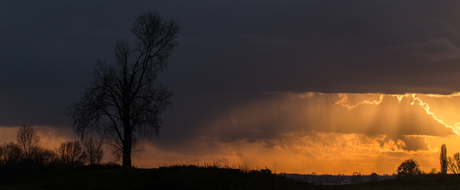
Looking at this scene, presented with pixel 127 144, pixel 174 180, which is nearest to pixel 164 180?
pixel 174 180

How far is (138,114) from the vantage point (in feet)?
106

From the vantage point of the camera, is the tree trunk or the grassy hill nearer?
the grassy hill

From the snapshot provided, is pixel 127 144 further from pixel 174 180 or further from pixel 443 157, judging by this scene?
pixel 443 157

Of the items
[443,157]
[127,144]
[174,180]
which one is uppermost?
[127,144]

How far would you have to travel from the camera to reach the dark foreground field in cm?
2066

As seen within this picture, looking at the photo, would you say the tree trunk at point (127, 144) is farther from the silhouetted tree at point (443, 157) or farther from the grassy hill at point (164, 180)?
the silhouetted tree at point (443, 157)

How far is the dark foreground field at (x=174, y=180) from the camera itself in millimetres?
20656

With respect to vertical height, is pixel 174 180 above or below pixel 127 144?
below

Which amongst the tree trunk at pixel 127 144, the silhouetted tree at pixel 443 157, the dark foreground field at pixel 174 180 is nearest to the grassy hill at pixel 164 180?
the dark foreground field at pixel 174 180

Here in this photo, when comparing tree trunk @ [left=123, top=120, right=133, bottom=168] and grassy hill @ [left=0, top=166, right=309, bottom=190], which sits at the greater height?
tree trunk @ [left=123, top=120, right=133, bottom=168]

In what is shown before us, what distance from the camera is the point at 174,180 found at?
20.9 metres

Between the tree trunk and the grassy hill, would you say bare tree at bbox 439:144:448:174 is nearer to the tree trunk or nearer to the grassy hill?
the grassy hill

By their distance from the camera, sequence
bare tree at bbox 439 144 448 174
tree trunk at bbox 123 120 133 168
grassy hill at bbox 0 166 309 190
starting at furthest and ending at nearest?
1. bare tree at bbox 439 144 448 174
2. tree trunk at bbox 123 120 133 168
3. grassy hill at bbox 0 166 309 190

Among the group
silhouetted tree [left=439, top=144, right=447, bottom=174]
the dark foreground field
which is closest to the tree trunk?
the dark foreground field
